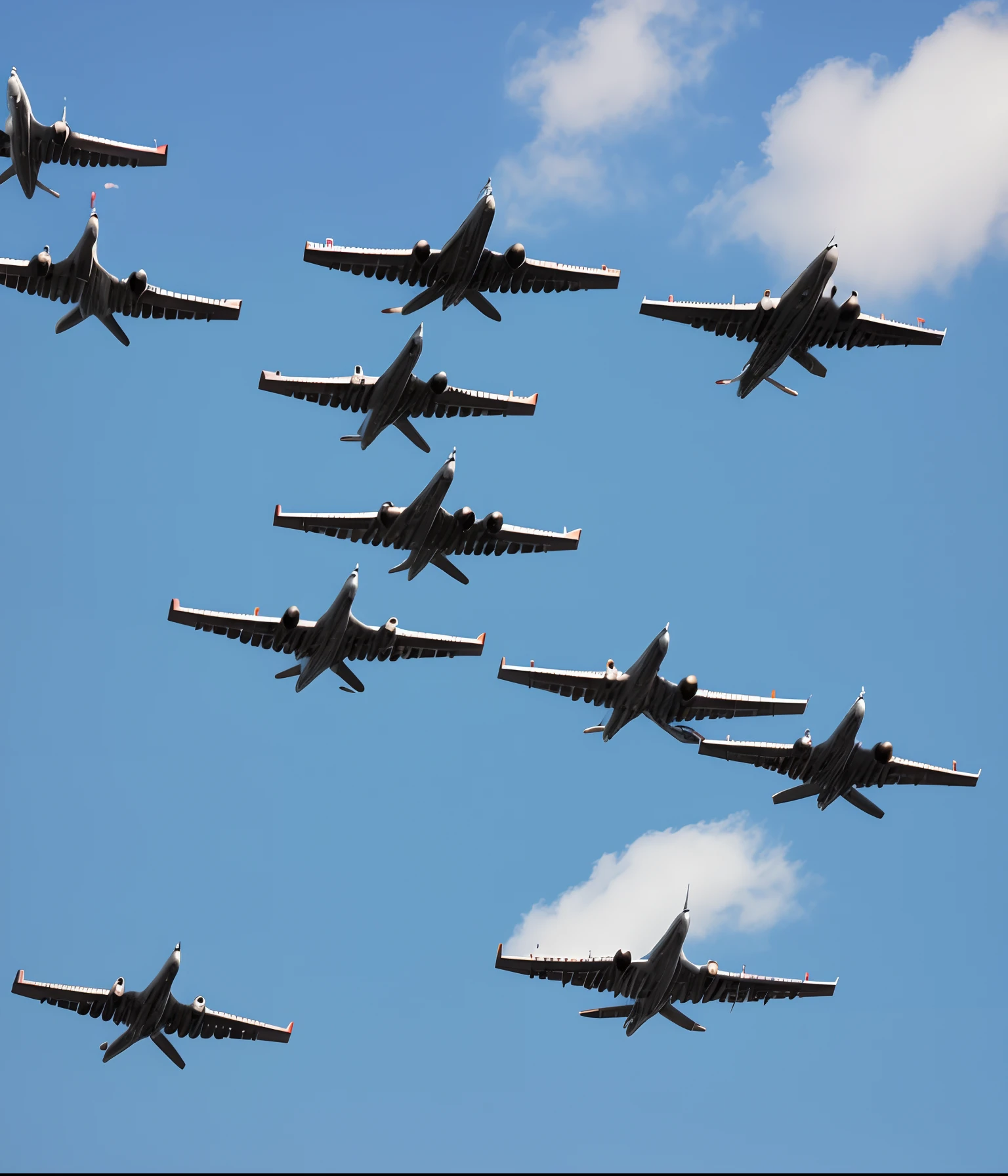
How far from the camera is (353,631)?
85.4 meters

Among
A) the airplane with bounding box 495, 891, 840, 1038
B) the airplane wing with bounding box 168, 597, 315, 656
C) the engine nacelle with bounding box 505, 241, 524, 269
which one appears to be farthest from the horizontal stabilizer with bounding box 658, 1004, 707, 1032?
the engine nacelle with bounding box 505, 241, 524, 269

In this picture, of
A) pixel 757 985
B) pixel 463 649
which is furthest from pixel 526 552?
pixel 757 985

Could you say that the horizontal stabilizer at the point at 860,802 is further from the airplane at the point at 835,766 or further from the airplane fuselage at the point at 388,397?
the airplane fuselage at the point at 388,397

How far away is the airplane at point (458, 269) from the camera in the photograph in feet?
274

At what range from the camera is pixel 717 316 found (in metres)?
87.2

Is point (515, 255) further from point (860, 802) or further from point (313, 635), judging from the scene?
point (860, 802)

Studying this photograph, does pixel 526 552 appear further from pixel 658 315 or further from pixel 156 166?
pixel 156 166

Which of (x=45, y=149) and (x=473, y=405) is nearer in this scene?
(x=45, y=149)

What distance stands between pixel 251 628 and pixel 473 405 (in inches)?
685

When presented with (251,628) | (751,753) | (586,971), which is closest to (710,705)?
(751,753)

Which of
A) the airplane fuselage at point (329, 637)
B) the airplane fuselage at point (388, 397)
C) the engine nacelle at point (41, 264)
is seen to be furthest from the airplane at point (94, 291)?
the airplane fuselage at point (329, 637)

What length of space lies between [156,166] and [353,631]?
2599cm

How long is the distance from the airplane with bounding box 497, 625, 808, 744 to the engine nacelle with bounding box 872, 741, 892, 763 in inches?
171

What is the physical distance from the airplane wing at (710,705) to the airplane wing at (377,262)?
23665mm
